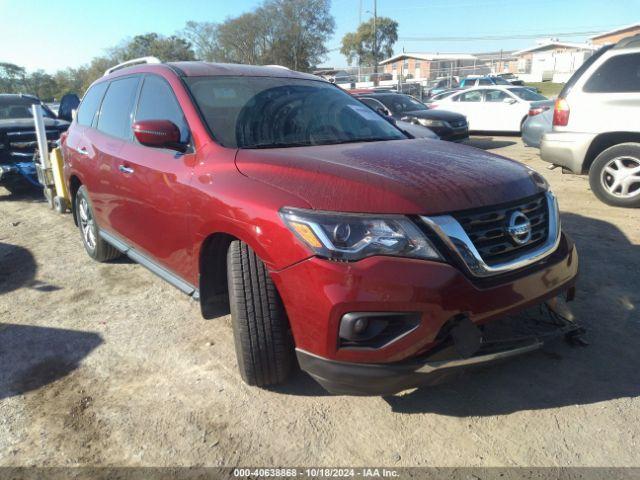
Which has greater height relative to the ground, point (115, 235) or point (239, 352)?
point (115, 235)

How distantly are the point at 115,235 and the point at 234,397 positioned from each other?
2036 millimetres

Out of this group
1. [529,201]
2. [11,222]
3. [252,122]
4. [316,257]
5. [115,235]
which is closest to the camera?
[316,257]

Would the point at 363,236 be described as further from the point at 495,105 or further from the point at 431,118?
the point at 495,105

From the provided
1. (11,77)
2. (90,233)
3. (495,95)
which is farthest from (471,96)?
(11,77)

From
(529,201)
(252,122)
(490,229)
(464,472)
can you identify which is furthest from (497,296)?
(252,122)

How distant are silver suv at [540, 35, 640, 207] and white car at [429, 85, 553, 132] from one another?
23.6 feet

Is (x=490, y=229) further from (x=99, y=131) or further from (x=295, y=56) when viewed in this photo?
(x=295, y=56)

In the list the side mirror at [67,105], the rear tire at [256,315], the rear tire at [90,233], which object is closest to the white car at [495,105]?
the side mirror at [67,105]

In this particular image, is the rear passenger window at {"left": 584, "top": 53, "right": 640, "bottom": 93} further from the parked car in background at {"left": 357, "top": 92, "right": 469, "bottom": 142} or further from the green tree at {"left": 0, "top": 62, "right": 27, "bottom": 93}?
the green tree at {"left": 0, "top": 62, "right": 27, "bottom": 93}

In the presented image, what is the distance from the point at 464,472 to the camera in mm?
2135

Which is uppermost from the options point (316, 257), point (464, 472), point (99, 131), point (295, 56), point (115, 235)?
point (295, 56)

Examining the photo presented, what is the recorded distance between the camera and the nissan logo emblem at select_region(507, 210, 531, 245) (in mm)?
2336

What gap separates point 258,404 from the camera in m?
2.62

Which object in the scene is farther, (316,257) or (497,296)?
(497,296)
